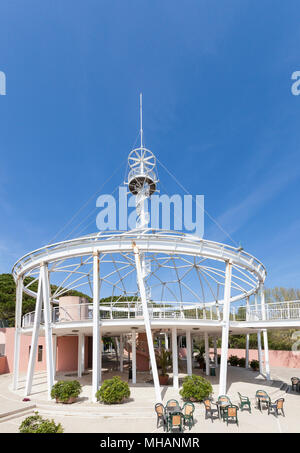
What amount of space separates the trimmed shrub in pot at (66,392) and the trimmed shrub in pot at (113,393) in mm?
1353

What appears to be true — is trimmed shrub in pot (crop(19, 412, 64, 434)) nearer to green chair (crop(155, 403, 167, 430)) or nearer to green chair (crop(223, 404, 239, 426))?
green chair (crop(155, 403, 167, 430))

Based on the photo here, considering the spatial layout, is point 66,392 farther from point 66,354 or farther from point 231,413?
point 66,354

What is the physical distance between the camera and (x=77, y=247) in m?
19.0

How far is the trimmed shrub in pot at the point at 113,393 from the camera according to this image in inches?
586

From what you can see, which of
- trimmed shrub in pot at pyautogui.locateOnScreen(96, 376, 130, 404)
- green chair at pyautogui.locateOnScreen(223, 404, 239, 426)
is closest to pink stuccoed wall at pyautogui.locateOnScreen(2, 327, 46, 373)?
trimmed shrub in pot at pyautogui.locateOnScreen(96, 376, 130, 404)

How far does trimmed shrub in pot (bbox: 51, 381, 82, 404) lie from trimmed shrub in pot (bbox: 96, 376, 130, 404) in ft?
4.44

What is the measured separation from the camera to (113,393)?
14938 millimetres

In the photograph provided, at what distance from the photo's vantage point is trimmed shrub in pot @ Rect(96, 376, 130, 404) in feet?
48.8

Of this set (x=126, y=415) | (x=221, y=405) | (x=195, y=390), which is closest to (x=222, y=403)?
(x=221, y=405)

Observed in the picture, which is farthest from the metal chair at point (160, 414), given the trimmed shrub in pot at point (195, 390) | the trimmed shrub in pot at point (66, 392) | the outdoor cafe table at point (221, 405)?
the trimmed shrub in pot at point (66, 392)

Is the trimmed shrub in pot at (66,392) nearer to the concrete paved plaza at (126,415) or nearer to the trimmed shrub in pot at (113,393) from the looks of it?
the concrete paved plaza at (126,415)

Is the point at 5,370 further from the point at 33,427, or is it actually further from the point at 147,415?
the point at 33,427

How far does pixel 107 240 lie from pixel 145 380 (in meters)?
12.6
